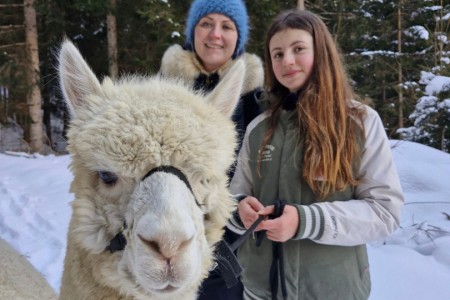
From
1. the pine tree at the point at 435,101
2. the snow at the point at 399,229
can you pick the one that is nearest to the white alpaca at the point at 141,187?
the snow at the point at 399,229

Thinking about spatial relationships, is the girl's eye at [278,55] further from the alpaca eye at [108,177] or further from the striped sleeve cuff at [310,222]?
the alpaca eye at [108,177]

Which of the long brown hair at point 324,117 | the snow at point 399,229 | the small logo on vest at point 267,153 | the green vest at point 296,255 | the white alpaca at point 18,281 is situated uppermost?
the long brown hair at point 324,117

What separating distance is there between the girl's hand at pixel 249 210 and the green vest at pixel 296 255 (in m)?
0.16

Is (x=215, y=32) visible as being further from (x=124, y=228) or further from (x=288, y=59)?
(x=124, y=228)

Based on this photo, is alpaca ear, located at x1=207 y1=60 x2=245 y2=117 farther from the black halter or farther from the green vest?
the black halter

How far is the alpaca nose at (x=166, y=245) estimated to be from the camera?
123cm

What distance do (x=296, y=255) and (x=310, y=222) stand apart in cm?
23

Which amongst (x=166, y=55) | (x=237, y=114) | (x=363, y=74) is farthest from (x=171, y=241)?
(x=363, y=74)

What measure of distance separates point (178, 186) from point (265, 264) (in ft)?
2.51

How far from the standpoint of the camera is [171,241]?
1.23 m

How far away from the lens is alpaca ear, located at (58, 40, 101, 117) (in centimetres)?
161

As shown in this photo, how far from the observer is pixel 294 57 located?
196 centimetres

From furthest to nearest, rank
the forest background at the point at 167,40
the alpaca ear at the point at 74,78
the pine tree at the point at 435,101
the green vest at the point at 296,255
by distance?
1. the forest background at the point at 167,40
2. the pine tree at the point at 435,101
3. the green vest at the point at 296,255
4. the alpaca ear at the point at 74,78

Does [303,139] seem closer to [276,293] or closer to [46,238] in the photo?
[276,293]
